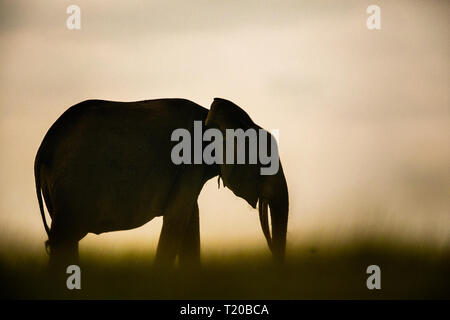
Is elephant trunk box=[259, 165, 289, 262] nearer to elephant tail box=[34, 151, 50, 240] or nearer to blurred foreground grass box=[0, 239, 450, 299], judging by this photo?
blurred foreground grass box=[0, 239, 450, 299]

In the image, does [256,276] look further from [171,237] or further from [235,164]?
[235,164]

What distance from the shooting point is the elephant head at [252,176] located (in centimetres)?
911

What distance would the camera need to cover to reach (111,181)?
9.00 metres

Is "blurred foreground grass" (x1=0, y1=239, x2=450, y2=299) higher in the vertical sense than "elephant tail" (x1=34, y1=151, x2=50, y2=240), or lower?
lower

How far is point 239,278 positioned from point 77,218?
1.34m

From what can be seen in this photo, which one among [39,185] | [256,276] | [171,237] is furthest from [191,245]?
[39,185]

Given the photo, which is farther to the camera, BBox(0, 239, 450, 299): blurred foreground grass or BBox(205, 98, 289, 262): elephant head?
BBox(205, 98, 289, 262): elephant head

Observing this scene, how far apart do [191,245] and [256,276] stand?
0.68 m

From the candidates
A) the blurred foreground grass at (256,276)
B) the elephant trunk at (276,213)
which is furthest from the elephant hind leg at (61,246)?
Answer: the elephant trunk at (276,213)

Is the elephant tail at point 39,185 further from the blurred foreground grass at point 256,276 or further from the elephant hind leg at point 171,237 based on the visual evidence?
the elephant hind leg at point 171,237

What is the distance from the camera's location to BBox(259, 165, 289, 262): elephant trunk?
9.06 metres

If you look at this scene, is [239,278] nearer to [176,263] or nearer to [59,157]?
[176,263]

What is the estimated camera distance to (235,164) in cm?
917

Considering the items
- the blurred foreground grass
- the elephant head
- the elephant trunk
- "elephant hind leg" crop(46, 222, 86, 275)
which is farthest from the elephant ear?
"elephant hind leg" crop(46, 222, 86, 275)
